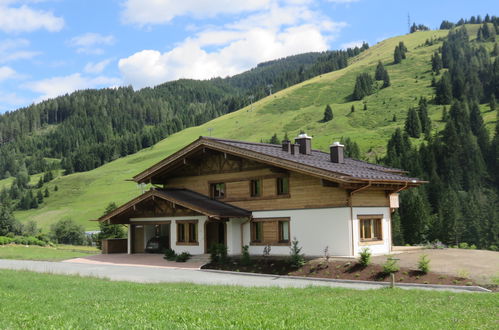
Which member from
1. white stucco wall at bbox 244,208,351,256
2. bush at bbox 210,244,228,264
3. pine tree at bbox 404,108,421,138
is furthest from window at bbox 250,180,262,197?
pine tree at bbox 404,108,421,138

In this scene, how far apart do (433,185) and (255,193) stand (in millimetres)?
68971

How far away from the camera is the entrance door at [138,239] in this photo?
35.7 m

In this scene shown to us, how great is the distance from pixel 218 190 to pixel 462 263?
Answer: 50.1 ft

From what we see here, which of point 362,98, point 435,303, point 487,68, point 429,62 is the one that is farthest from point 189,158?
point 429,62

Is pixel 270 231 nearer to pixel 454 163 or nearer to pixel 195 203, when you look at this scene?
pixel 195 203

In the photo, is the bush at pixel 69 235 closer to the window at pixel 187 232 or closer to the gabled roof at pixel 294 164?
the gabled roof at pixel 294 164

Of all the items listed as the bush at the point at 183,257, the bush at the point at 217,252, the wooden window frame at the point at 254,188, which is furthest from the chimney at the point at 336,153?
the bush at the point at 183,257

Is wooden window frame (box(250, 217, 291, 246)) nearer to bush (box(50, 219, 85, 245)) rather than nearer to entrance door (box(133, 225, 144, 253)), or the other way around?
entrance door (box(133, 225, 144, 253))

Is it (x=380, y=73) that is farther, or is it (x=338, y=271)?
(x=380, y=73)

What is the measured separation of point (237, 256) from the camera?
2892 centimetres

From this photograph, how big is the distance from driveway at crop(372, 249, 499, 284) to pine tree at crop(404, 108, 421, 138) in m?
96.0

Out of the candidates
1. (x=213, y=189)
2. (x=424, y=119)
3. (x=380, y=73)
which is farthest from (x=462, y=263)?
(x=380, y=73)

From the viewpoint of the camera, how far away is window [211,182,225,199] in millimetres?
31828

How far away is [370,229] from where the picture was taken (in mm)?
27750
